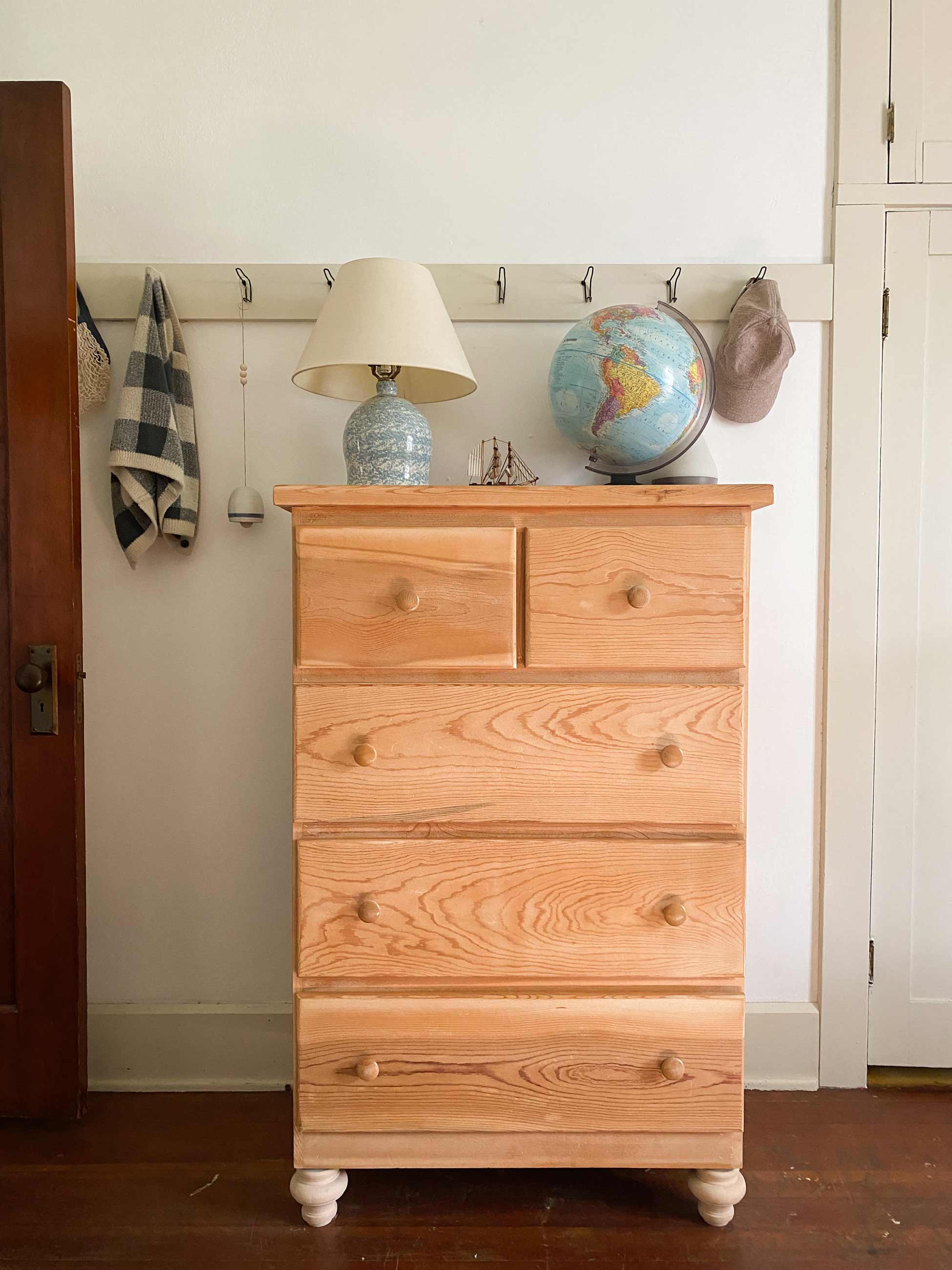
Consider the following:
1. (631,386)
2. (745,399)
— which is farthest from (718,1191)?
(745,399)

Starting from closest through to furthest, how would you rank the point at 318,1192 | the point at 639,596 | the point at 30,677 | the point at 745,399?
1. the point at 639,596
2. the point at 318,1192
3. the point at 30,677
4. the point at 745,399

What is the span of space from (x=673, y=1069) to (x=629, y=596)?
86 centimetres

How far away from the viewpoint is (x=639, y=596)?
1.45 meters

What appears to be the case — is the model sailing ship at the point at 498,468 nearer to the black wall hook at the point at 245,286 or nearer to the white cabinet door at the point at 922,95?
the black wall hook at the point at 245,286

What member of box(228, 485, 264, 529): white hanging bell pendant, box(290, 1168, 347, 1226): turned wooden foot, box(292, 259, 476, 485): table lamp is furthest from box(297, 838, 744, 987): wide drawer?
box(228, 485, 264, 529): white hanging bell pendant

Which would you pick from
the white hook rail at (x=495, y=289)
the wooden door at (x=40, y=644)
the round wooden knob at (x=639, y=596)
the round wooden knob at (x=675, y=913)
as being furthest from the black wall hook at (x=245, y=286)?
the round wooden knob at (x=675, y=913)

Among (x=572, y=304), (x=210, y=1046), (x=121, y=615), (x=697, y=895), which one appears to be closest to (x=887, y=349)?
(x=572, y=304)

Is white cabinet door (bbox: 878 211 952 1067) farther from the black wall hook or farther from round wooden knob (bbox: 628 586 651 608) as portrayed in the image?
the black wall hook

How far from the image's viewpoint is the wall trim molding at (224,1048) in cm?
203

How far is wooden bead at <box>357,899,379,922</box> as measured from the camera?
1480 mm

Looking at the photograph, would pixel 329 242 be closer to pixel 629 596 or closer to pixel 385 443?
pixel 385 443

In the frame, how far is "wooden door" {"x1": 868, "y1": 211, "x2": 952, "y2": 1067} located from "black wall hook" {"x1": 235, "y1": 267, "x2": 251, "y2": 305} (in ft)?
5.08

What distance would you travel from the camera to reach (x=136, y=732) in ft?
6.76

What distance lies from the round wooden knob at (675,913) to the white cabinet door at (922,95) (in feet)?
5.81
